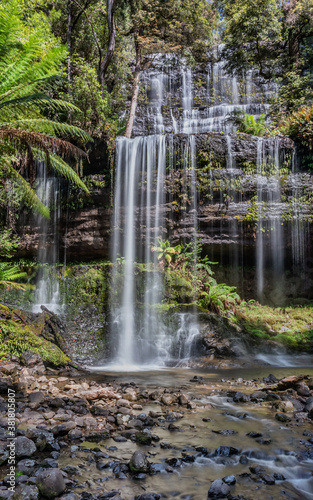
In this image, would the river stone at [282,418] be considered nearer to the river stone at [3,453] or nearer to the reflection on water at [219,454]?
the reflection on water at [219,454]

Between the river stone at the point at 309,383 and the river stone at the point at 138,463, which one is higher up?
the river stone at the point at 138,463

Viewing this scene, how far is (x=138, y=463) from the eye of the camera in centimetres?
258

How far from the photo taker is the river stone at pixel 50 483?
2.17m

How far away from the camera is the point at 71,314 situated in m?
10.0

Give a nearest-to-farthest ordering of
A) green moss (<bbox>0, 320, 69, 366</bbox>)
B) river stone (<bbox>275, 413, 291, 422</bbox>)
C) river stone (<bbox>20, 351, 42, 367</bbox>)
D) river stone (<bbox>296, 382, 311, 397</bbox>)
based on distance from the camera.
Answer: river stone (<bbox>275, 413, 291, 422</bbox>)
river stone (<bbox>296, 382, 311, 397</bbox>)
river stone (<bbox>20, 351, 42, 367</bbox>)
green moss (<bbox>0, 320, 69, 366</bbox>)

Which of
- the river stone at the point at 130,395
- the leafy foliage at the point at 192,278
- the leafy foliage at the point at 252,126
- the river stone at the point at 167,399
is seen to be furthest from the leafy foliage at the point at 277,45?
the river stone at the point at 130,395

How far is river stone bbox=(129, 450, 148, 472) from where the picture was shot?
256cm

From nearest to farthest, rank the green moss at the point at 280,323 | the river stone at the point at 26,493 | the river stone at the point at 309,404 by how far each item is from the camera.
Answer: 1. the river stone at the point at 26,493
2. the river stone at the point at 309,404
3. the green moss at the point at 280,323

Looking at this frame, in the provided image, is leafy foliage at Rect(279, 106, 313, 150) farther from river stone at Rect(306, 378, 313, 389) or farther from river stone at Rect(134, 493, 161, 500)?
river stone at Rect(134, 493, 161, 500)

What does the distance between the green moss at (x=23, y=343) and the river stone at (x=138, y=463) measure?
13.9 feet

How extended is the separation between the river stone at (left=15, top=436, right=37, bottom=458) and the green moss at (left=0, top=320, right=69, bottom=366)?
3575 mm

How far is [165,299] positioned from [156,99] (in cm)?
1288

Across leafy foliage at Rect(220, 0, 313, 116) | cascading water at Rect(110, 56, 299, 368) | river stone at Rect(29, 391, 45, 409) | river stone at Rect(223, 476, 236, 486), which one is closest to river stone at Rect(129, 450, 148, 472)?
river stone at Rect(223, 476, 236, 486)

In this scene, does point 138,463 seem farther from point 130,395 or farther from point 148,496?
point 130,395
